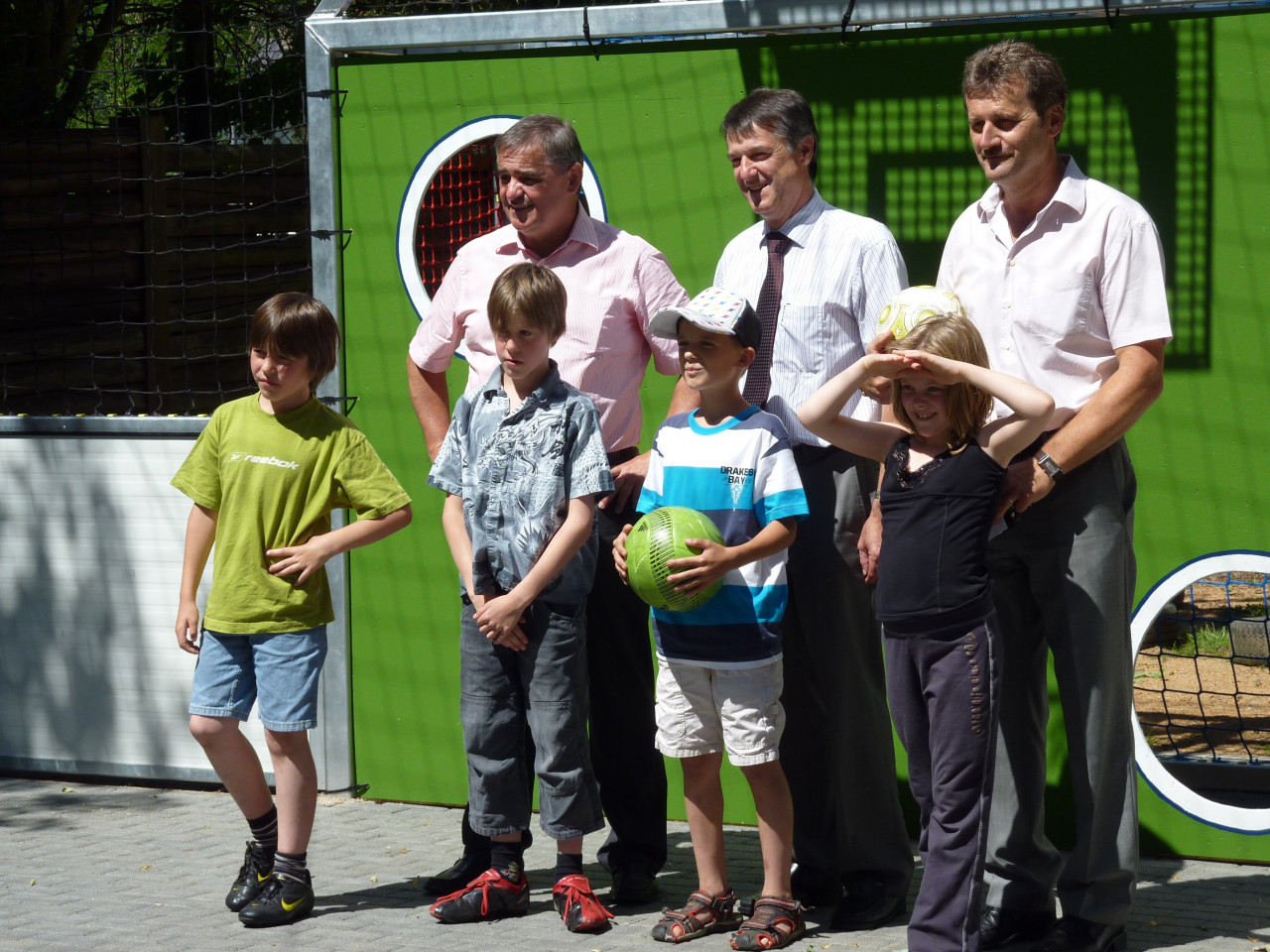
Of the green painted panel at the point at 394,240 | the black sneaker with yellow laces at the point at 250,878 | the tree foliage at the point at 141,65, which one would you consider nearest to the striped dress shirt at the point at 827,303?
the green painted panel at the point at 394,240

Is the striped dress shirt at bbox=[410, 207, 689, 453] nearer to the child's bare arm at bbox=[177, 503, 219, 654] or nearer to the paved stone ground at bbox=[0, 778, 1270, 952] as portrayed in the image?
the child's bare arm at bbox=[177, 503, 219, 654]

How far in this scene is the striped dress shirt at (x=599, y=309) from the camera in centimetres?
432

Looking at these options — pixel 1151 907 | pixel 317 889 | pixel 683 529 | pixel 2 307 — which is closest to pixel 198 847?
pixel 317 889

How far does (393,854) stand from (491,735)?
963 millimetres

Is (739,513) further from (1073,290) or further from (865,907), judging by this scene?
(865,907)

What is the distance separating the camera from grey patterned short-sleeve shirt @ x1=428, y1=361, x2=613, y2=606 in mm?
4043

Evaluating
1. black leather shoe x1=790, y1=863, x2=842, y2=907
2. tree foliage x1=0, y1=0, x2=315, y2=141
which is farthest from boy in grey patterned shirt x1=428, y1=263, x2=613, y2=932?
tree foliage x1=0, y1=0, x2=315, y2=141

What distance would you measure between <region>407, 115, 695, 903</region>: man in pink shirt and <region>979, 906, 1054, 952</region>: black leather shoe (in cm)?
98

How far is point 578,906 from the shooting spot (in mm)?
4070

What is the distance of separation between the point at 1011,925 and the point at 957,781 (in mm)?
649

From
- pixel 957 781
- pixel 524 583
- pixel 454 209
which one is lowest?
pixel 957 781

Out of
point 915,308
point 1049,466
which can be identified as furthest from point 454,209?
point 1049,466

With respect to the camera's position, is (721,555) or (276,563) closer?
(721,555)

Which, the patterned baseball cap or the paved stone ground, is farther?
the paved stone ground
